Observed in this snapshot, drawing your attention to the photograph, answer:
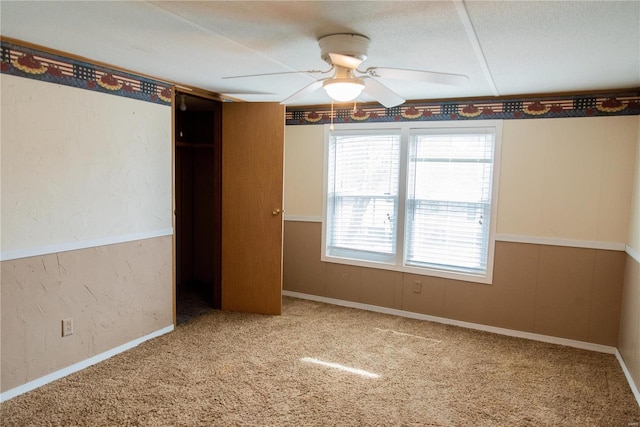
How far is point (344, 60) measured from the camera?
219 cm

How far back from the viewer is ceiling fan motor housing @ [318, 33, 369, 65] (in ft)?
7.18

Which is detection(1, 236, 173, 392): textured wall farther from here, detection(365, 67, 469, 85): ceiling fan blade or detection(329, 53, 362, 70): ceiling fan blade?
detection(365, 67, 469, 85): ceiling fan blade

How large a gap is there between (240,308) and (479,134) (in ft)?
9.32

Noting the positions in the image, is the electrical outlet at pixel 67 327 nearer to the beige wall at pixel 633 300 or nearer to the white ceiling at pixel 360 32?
the white ceiling at pixel 360 32

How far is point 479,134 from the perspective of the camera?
3873 millimetres

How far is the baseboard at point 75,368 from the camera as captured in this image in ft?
8.46

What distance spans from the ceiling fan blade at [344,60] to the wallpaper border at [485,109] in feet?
6.50

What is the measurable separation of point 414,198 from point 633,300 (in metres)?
1.92

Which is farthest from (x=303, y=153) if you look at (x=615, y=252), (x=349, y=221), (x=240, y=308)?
(x=615, y=252)

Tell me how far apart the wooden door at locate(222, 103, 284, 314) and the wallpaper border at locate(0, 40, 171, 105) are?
799mm

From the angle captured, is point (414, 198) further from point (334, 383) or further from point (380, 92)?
point (334, 383)

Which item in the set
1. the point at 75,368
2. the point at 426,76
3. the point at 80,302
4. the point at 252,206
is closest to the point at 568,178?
the point at 426,76

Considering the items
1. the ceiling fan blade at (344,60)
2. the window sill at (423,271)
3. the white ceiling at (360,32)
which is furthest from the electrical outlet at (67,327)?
the window sill at (423,271)

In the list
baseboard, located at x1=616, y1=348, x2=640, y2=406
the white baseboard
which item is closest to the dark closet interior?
the white baseboard
